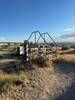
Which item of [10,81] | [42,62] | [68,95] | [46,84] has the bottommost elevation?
[68,95]

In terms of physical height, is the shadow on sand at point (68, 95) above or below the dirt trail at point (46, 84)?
below

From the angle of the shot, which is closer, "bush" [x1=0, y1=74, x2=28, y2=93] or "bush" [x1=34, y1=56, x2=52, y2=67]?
"bush" [x1=0, y1=74, x2=28, y2=93]

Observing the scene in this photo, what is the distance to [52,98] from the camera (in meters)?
11.4

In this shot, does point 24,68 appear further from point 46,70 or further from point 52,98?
point 52,98

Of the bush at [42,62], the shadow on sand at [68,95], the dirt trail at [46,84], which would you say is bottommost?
the shadow on sand at [68,95]

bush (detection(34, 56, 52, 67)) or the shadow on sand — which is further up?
bush (detection(34, 56, 52, 67))

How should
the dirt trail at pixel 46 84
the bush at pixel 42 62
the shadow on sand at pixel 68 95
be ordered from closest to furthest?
the dirt trail at pixel 46 84, the shadow on sand at pixel 68 95, the bush at pixel 42 62

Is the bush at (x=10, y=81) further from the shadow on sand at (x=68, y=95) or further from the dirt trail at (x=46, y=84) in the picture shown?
the shadow on sand at (x=68, y=95)

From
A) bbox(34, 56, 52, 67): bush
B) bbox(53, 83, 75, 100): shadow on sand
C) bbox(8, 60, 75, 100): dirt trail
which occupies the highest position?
bbox(34, 56, 52, 67): bush

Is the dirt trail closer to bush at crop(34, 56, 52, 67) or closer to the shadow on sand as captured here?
the shadow on sand

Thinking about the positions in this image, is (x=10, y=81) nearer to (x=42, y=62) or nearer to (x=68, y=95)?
(x=68, y=95)

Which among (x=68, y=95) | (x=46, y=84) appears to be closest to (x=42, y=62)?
(x=46, y=84)

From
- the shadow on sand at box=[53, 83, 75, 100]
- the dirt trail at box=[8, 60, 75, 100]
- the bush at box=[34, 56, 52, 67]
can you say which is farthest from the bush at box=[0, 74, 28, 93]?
the bush at box=[34, 56, 52, 67]

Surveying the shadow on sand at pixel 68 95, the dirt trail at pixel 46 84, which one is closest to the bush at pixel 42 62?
the dirt trail at pixel 46 84
